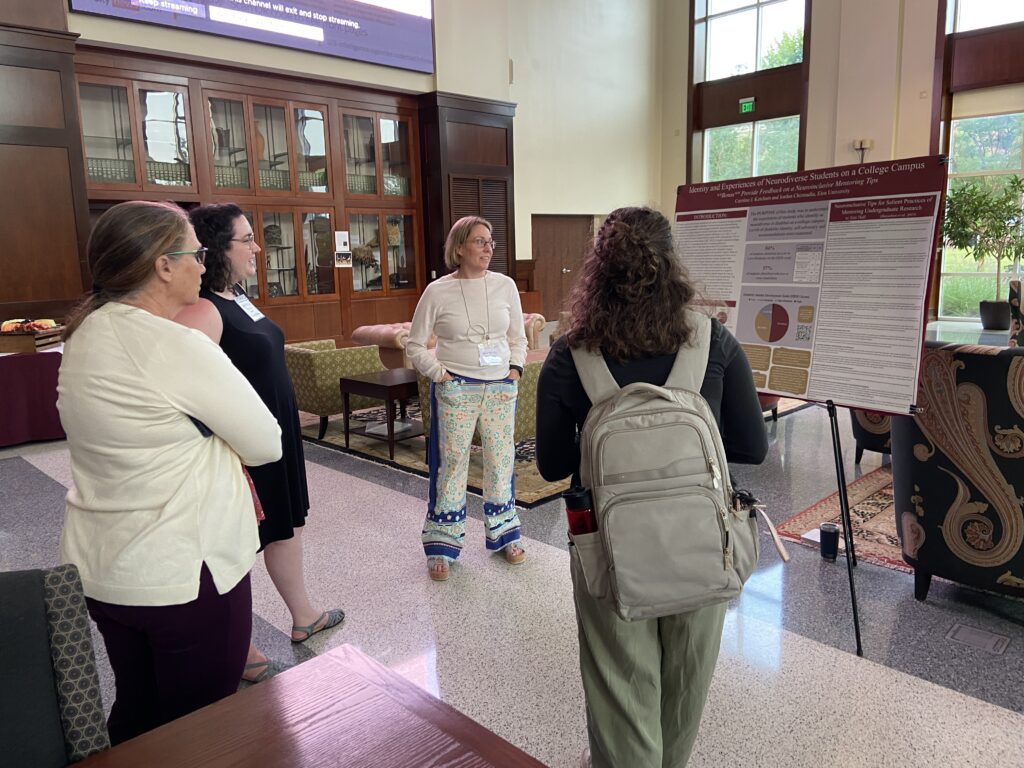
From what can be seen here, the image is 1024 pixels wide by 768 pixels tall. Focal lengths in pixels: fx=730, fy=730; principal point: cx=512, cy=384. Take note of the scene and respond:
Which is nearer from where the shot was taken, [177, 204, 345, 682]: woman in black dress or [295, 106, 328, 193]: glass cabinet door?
[177, 204, 345, 682]: woman in black dress

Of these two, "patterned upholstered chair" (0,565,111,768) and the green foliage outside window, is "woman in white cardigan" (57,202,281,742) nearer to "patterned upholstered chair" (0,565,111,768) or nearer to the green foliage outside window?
"patterned upholstered chair" (0,565,111,768)

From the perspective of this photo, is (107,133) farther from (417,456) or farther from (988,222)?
(988,222)

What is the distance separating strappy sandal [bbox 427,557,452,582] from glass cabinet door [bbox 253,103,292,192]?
643 cm

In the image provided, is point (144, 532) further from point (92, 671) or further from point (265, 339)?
point (265, 339)

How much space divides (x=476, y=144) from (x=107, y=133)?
4550 millimetres

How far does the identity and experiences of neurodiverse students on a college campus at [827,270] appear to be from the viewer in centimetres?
211

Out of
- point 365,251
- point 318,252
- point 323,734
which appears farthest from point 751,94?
point 323,734

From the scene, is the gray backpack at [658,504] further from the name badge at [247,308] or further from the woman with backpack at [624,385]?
the name badge at [247,308]

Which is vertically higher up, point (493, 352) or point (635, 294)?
point (635, 294)

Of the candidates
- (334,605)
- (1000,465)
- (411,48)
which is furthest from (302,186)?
(1000,465)

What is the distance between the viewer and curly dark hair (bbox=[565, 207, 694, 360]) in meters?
1.40

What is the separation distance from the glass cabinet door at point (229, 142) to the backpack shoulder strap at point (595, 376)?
7443mm

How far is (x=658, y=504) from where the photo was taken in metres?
1.33

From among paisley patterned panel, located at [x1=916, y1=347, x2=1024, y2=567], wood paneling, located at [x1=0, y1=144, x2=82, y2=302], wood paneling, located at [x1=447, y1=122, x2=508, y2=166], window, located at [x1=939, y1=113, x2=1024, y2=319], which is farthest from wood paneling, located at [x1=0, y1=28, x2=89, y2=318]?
window, located at [x1=939, y1=113, x2=1024, y2=319]
